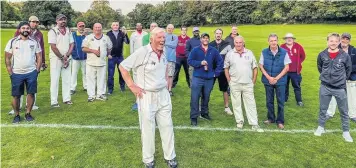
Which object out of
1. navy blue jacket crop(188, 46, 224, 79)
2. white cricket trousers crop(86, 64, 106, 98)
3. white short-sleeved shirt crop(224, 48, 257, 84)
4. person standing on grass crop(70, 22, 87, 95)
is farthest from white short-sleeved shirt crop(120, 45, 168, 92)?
person standing on grass crop(70, 22, 87, 95)

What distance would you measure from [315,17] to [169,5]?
6912cm

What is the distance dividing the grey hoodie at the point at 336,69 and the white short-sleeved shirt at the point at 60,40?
6.60m

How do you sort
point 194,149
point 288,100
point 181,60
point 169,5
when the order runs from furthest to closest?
point 169,5 → point 181,60 → point 288,100 → point 194,149

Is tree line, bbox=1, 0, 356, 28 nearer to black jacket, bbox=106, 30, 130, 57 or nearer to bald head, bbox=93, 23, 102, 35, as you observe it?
black jacket, bbox=106, 30, 130, 57

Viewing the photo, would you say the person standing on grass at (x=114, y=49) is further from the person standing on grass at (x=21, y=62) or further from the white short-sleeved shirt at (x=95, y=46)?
the person standing on grass at (x=21, y=62)

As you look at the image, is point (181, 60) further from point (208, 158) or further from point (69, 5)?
point (69, 5)

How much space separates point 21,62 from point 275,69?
5830mm

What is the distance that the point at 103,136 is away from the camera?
6.34 metres

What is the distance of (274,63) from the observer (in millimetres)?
6898

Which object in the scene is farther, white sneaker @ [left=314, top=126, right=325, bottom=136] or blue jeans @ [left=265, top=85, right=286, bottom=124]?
blue jeans @ [left=265, top=85, right=286, bottom=124]

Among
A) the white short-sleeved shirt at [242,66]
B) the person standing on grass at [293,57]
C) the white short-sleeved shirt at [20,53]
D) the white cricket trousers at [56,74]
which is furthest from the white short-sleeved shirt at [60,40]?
the person standing on grass at [293,57]

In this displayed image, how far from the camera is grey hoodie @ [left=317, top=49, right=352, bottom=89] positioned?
6102 mm

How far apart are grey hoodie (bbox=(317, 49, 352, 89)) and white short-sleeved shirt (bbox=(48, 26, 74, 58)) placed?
660 cm

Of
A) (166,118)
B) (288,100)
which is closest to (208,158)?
(166,118)
